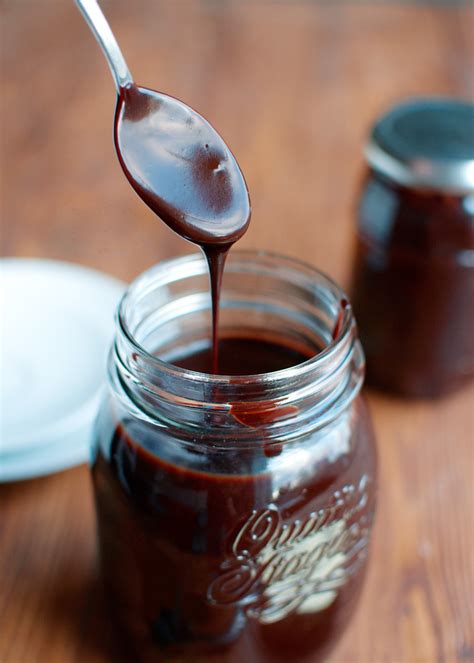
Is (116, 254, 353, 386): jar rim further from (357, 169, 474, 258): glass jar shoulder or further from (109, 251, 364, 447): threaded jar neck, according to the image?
(357, 169, 474, 258): glass jar shoulder

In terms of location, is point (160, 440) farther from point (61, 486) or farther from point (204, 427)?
point (61, 486)

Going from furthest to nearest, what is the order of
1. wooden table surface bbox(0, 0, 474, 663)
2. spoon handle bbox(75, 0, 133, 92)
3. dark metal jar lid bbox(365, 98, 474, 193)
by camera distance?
dark metal jar lid bbox(365, 98, 474, 193), wooden table surface bbox(0, 0, 474, 663), spoon handle bbox(75, 0, 133, 92)

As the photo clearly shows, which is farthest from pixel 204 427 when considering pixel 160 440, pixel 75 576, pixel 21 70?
pixel 21 70

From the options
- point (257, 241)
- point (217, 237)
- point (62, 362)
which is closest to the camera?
Result: point (217, 237)

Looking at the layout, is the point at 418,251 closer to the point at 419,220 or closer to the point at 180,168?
the point at 419,220

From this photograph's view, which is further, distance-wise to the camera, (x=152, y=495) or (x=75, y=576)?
(x=75, y=576)

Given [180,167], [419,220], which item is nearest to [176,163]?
[180,167]

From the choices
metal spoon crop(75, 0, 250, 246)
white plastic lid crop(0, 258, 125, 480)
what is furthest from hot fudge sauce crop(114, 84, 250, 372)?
white plastic lid crop(0, 258, 125, 480)
